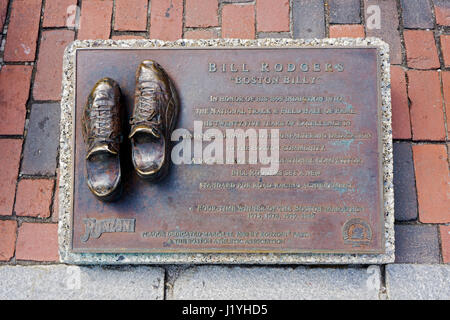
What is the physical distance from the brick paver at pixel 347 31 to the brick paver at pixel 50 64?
1.63 metres

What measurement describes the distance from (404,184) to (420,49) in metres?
0.85

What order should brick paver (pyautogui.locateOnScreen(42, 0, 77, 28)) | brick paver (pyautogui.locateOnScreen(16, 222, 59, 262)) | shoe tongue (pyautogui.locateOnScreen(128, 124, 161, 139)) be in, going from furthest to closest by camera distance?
brick paver (pyautogui.locateOnScreen(42, 0, 77, 28)), brick paver (pyautogui.locateOnScreen(16, 222, 59, 262)), shoe tongue (pyautogui.locateOnScreen(128, 124, 161, 139))

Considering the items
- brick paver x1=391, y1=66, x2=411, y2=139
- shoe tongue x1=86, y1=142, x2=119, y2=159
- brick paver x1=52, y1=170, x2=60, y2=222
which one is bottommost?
brick paver x1=52, y1=170, x2=60, y2=222

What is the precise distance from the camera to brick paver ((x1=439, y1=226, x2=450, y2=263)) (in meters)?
2.16

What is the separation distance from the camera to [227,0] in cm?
246

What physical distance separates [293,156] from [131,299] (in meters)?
1.17

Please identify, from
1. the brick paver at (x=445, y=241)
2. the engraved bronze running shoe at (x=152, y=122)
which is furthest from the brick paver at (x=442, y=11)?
the engraved bronze running shoe at (x=152, y=122)

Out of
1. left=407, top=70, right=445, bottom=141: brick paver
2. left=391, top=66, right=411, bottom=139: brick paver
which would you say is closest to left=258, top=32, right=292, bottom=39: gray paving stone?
left=391, top=66, right=411, bottom=139: brick paver

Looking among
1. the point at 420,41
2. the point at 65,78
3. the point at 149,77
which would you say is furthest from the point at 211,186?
the point at 420,41

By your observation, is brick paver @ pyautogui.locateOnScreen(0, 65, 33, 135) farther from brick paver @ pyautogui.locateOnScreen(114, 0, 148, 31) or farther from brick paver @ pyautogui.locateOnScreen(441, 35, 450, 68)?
brick paver @ pyautogui.locateOnScreen(441, 35, 450, 68)

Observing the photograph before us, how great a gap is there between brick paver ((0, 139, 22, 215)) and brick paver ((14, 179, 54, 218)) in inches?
1.7

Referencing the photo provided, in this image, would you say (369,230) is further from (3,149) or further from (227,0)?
(3,149)

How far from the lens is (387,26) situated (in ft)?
7.90

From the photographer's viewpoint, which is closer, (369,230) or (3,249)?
(369,230)
